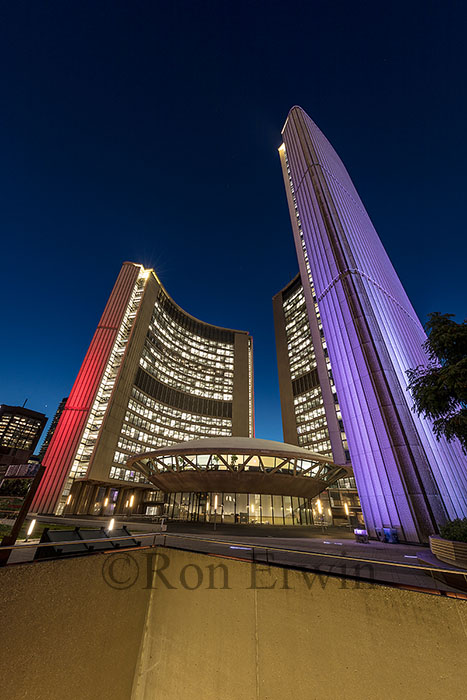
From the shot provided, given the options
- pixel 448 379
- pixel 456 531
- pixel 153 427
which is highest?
pixel 153 427

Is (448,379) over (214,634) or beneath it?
over

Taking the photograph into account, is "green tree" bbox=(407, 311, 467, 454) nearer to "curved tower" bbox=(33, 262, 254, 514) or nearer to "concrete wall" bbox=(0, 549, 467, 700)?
"concrete wall" bbox=(0, 549, 467, 700)

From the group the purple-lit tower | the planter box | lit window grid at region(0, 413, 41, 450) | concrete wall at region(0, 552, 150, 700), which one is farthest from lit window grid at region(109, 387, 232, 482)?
lit window grid at region(0, 413, 41, 450)

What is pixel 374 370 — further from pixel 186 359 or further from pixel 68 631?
pixel 186 359

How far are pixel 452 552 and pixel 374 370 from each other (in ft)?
61.7

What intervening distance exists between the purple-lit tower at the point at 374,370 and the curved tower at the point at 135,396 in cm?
4944

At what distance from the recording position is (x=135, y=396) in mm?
72375

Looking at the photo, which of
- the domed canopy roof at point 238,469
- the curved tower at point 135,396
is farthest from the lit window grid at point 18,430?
the domed canopy roof at point 238,469

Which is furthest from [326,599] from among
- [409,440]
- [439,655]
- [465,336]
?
[409,440]

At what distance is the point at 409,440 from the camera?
22578 millimetres

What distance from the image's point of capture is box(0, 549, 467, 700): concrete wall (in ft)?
16.0

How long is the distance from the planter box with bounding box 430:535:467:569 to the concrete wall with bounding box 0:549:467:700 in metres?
5.54

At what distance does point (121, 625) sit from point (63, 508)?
5577 cm

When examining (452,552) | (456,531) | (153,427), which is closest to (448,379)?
(456,531)
